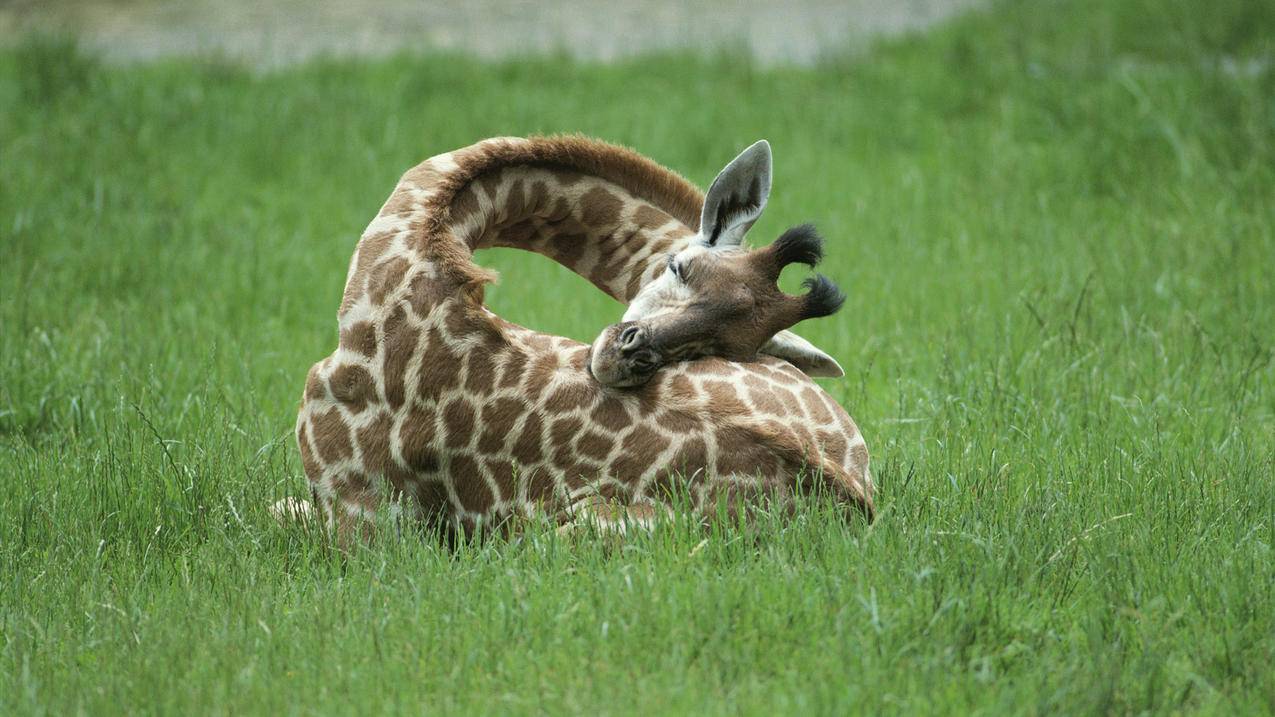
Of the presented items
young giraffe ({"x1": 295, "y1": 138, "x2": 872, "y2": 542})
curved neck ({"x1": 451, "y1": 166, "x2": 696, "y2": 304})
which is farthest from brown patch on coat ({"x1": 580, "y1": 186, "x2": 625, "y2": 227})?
young giraffe ({"x1": 295, "y1": 138, "x2": 872, "y2": 542})

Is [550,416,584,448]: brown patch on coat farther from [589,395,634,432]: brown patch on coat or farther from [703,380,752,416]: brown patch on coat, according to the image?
[703,380,752,416]: brown patch on coat

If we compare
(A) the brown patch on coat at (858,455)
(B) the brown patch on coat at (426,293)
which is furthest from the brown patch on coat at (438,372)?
(A) the brown patch on coat at (858,455)

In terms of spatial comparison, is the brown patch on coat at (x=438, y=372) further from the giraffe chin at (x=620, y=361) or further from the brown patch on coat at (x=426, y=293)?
the giraffe chin at (x=620, y=361)

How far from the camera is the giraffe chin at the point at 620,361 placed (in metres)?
4.16

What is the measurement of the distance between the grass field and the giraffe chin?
1.54 feet

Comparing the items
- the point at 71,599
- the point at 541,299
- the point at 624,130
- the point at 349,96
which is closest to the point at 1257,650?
the point at 71,599

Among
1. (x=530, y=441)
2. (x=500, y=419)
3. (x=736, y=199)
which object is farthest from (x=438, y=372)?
(x=736, y=199)

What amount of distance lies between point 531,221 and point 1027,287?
3280mm

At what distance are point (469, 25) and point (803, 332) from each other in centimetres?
646

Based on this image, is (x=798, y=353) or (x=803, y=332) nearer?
(x=798, y=353)

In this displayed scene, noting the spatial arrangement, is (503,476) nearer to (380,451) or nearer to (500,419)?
(500,419)

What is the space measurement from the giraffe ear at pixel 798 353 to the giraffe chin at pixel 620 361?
20.1 inches

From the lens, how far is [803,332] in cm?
723

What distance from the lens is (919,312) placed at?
717cm
